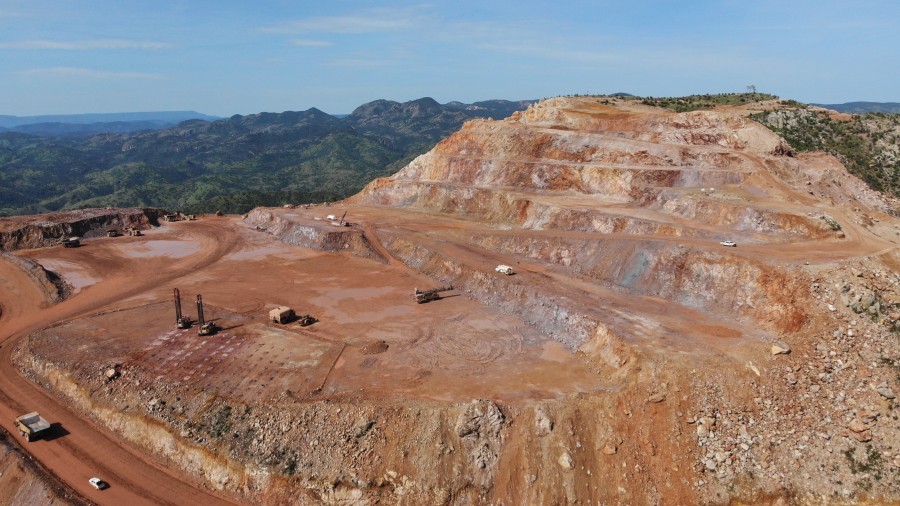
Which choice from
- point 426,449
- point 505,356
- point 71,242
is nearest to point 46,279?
point 71,242

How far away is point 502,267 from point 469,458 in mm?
22393

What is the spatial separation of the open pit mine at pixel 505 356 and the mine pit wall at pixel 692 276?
199 mm

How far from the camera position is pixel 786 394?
84.0ft

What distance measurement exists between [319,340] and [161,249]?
38.7 metres

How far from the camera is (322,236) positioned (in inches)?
2359

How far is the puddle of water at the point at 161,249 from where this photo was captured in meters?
Answer: 59.4

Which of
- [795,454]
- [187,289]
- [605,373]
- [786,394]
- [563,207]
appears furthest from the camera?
[563,207]

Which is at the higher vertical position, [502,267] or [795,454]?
[502,267]

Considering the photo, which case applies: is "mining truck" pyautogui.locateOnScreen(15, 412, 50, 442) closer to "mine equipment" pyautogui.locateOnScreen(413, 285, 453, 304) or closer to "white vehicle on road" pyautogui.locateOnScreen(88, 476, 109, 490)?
"white vehicle on road" pyautogui.locateOnScreen(88, 476, 109, 490)

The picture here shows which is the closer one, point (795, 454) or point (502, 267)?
point (795, 454)

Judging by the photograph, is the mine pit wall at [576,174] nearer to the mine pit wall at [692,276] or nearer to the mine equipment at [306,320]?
the mine pit wall at [692,276]

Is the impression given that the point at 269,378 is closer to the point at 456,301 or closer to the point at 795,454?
the point at 456,301

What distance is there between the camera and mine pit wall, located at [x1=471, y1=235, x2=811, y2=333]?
106ft

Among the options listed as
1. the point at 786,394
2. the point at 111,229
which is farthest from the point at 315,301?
the point at 111,229
